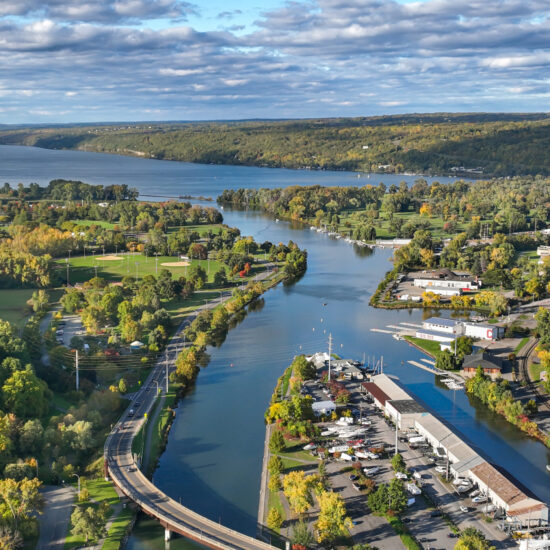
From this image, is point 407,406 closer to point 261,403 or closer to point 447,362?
point 261,403

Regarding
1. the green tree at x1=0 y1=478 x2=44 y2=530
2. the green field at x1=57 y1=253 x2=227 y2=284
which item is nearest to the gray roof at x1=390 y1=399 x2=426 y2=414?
the green tree at x1=0 y1=478 x2=44 y2=530

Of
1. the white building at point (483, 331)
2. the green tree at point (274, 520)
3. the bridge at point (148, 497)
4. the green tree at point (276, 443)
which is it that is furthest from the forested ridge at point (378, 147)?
the green tree at point (274, 520)

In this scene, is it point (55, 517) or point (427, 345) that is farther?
point (427, 345)

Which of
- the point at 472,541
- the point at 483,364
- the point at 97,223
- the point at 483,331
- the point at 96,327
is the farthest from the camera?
the point at 97,223

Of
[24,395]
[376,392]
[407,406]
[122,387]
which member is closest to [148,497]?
[24,395]

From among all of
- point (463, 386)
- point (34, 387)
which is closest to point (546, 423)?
point (463, 386)

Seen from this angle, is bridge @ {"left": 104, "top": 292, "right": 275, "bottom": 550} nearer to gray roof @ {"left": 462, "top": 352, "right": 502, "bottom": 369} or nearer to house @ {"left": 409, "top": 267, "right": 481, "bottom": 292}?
gray roof @ {"left": 462, "top": 352, "right": 502, "bottom": 369}

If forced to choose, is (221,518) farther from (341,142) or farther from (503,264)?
(341,142)
